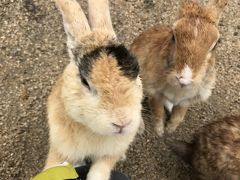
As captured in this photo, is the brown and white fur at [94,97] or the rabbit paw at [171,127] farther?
the rabbit paw at [171,127]

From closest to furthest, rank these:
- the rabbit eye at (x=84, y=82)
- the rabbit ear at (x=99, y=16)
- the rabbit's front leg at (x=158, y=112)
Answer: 1. the rabbit eye at (x=84, y=82)
2. the rabbit ear at (x=99, y=16)
3. the rabbit's front leg at (x=158, y=112)

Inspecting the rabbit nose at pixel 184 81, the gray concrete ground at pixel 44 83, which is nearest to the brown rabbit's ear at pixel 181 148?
the gray concrete ground at pixel 44 83

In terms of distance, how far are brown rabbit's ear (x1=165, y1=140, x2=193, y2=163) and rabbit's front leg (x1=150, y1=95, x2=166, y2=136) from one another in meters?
0.23

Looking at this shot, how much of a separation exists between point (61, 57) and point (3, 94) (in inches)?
25.9

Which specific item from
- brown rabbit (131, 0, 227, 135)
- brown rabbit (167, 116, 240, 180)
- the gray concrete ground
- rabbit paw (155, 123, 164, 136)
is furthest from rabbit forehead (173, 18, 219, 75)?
the gray concrete ground

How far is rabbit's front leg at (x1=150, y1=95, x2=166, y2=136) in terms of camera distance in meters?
4.45

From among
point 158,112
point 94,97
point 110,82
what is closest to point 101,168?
point 94,97

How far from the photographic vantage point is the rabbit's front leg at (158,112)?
445cm

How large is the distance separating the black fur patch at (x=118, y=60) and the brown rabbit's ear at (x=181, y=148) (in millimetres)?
1536

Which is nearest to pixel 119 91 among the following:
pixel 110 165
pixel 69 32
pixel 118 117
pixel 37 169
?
pixel 118 117

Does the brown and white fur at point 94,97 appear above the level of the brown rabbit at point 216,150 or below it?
above

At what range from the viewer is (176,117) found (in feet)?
14.8

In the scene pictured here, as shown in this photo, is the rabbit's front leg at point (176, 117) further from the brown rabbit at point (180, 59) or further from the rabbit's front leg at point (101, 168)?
the rabbit's front leg at point (101, 168)

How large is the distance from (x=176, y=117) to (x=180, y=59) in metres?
1.02
